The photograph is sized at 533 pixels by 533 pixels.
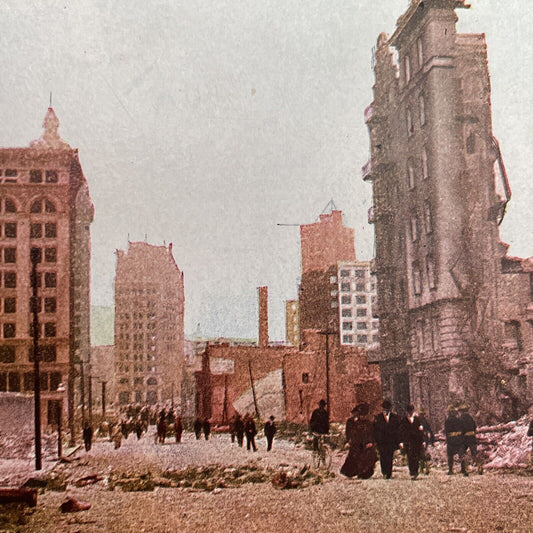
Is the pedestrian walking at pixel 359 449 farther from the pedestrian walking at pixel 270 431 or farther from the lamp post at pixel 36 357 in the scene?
the lamp post at pixel 36 357

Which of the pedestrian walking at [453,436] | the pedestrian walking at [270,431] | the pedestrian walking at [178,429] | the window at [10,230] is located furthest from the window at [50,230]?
the pedestrian walking at [453,436]

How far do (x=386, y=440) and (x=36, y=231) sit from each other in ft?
20.5

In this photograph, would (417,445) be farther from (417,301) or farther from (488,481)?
(417,301)

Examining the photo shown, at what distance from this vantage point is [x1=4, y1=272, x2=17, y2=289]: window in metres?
11.7

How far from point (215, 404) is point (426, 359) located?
5150 mm

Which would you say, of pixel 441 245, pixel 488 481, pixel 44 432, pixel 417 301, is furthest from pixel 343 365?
pixel 44 432

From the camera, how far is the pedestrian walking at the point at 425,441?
38.2 feet

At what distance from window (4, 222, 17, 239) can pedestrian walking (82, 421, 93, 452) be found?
3.54 meters

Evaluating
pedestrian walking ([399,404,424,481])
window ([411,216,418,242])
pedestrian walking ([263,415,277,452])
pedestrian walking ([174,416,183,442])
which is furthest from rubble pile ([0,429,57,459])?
window ([411,216,418,242])

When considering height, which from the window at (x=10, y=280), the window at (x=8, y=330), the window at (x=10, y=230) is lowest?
the window at (x=8, y=330)

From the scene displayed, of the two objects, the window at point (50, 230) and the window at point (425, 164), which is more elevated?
the window at point (425, 164)

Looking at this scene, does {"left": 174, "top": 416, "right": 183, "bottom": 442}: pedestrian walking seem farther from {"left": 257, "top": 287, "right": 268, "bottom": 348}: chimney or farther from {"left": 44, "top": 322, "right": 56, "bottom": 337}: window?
{"left": 44, "top": 322, "right": 56, "bottom": 337}: window

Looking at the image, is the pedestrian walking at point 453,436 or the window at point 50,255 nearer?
the pedestrian walking at point 453,436

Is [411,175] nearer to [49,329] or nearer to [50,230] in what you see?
[50,230]
